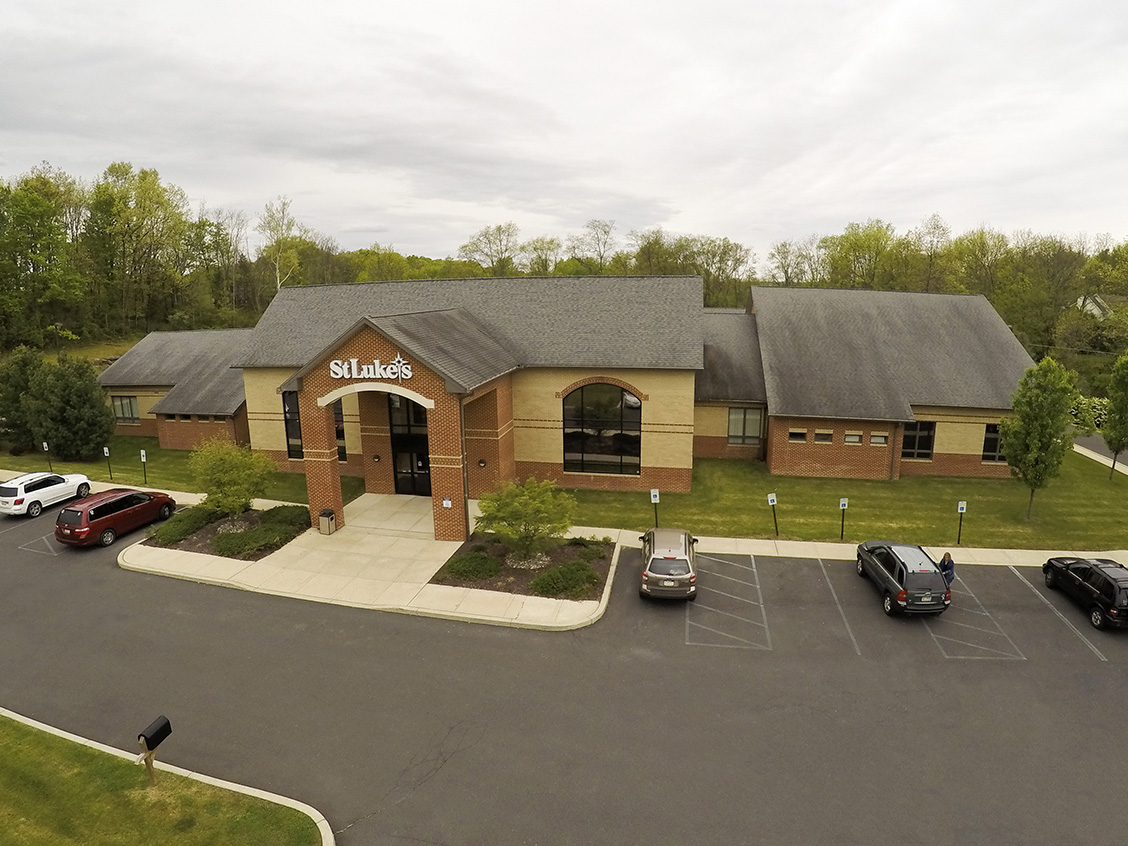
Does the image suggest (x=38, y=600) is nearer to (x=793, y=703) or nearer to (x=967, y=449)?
(x=793, y=703)

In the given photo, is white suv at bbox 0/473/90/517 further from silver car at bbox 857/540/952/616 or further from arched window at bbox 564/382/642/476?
silver car at bbox 857/540/952/616

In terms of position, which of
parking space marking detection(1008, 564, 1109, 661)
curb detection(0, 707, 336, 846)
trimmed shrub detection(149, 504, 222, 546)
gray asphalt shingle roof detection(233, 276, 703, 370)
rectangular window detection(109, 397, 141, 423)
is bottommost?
parking space marking detection(1008, 564, 1109, 661)

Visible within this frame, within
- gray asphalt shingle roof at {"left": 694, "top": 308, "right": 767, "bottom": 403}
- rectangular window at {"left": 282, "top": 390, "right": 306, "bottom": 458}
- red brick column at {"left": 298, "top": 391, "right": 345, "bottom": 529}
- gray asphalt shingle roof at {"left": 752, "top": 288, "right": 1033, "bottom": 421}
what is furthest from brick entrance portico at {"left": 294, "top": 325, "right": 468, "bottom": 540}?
gray asphalt shingle roof at {"left": 752, "top": 288, "right": 1033, "bottom": 421}

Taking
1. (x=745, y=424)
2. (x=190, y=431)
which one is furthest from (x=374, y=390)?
(x=190, y=431)

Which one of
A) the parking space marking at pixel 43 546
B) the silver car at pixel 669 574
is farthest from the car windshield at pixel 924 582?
the parking space marking at pixel 43 546

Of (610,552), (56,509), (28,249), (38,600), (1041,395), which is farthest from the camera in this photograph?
(28,249)

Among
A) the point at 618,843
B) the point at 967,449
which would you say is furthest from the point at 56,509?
the point at 967,449
